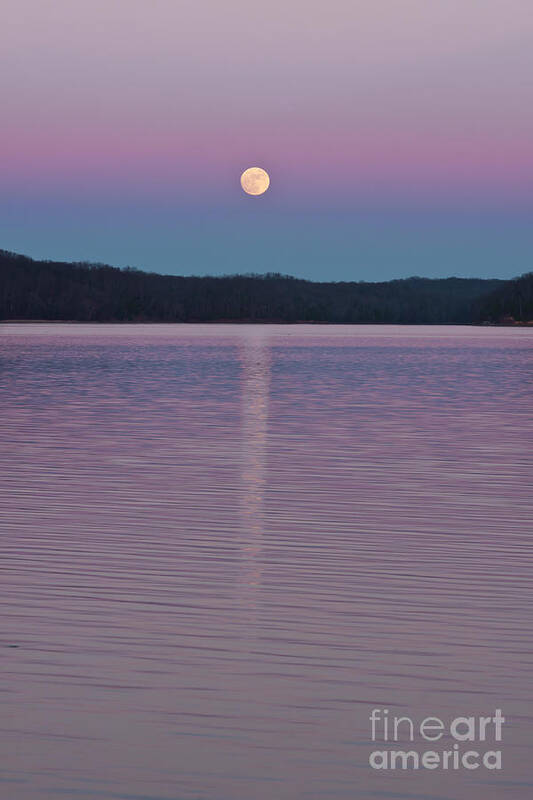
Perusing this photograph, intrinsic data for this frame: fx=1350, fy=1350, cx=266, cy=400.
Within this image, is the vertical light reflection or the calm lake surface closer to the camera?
the calm lake surface

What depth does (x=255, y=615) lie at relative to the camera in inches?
488

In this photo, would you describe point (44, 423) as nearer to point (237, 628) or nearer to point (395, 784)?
point (237, 628)

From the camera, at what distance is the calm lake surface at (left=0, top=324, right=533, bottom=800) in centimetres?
838

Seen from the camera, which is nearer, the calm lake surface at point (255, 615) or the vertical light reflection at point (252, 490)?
the calm lake surface at point (255, 615)

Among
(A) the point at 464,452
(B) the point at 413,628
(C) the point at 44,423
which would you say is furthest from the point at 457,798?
(C) the point at 44,423

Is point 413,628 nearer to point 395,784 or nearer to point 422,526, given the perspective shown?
point 395,784

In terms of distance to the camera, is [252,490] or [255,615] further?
[252,490]

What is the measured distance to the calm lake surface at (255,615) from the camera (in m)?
8.38

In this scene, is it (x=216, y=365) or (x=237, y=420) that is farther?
(x=216, y=365)

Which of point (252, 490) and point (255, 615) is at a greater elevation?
point (255, 615)

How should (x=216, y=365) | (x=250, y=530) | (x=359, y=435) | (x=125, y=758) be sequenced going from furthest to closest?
(x=216, y=365), (x=359, y=435), (x=250, y=530), (x=125, y=758)

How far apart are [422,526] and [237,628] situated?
6674 mm

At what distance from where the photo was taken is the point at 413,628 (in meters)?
11.8

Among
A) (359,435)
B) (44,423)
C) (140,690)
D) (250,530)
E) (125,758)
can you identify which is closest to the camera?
(125,758)
